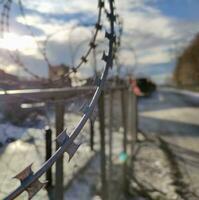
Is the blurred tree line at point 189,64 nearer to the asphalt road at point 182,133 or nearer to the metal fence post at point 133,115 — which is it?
the asphalt road at point 182,133

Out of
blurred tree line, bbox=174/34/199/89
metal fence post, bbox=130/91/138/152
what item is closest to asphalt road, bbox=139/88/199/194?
metal fence post, bbox=130/91/138/152

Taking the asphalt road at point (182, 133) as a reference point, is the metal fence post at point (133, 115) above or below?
above

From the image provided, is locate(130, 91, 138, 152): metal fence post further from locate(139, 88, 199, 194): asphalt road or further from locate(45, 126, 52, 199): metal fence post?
locate(45, 126, 52, 199): metal fence post

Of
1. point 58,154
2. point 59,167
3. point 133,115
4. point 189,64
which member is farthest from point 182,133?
point 189,64

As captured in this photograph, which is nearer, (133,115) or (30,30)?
(30,30)

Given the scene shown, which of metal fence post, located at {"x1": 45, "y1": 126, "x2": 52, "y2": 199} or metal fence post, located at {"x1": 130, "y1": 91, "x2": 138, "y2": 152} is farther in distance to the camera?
metal fence post, located at {"x1": 130, "y1": 91, "x2": 138, "y2": 152}

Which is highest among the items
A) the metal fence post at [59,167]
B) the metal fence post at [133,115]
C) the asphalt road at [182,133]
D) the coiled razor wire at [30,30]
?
the coiled razor wire at [30,30]

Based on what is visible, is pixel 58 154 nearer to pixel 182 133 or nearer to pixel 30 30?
pixel 30 30

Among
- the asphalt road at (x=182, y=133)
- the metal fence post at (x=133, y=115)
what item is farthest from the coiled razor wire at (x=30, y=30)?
the metal fence post at (x=133, y=115)

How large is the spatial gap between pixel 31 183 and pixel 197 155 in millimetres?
6611

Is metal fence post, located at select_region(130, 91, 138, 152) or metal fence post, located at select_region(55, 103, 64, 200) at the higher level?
metal fence post, located at select_region(55, 103, 64, 200)

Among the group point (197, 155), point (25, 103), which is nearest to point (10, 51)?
point (25, 103)

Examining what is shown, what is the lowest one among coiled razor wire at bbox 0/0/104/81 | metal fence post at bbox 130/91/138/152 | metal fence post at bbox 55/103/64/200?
metal fence post at bbox 130/91/138/152

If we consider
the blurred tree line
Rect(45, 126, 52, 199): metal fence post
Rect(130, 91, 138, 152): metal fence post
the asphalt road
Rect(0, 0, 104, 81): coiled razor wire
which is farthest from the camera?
the blurred tree line
